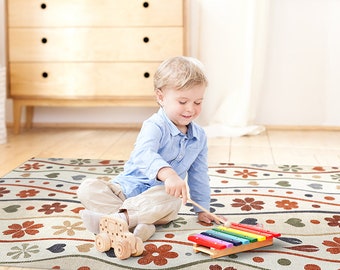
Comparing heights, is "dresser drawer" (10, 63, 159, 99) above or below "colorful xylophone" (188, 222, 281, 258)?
above

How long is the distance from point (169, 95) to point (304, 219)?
53 centimetres

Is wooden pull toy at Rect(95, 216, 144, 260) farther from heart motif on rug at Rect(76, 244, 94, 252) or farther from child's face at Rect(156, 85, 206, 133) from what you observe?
child's face at Rect(156, 85, 206, 133)

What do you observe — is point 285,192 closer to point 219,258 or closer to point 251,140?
point 219,258

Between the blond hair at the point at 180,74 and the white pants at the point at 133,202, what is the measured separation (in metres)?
0.27

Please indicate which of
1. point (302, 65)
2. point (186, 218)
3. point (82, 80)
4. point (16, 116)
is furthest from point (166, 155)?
point (302, 65)

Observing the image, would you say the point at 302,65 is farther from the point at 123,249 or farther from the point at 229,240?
the point at 123,249

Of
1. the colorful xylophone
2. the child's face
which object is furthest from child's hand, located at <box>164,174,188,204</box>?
the child's face

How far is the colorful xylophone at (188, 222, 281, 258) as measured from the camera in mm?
1245

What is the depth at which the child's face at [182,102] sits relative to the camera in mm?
1398

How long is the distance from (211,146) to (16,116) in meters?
1.11

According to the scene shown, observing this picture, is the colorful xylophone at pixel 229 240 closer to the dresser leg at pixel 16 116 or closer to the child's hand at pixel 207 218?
the child's hand at pixel 207 218

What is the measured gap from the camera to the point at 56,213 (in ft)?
5.26

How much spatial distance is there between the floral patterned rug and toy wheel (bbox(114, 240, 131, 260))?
0.01m

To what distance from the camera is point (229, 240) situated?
4.14ft
